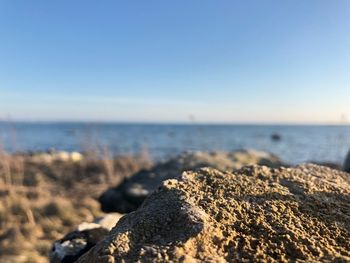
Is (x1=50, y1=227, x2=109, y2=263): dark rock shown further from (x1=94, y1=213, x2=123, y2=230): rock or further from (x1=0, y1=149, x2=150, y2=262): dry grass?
(x1=0, y1=149, x2=150, y2=262): dry grass

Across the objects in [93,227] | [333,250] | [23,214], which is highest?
[333,250]

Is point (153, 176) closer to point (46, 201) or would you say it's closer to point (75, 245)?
point (75, 245)

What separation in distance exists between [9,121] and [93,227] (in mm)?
6255

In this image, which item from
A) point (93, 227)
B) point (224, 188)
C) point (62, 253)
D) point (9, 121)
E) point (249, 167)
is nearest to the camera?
point (224, 188)

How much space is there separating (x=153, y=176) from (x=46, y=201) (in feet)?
9.64

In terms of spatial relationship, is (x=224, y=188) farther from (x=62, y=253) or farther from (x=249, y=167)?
(x=62, y=253)

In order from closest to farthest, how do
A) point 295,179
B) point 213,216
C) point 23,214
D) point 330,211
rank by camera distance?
point 213,216 < point 330,211 < point 295,179 < point 23,214

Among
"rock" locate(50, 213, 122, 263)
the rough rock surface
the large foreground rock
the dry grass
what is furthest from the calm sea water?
the large foreground rock

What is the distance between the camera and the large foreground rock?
51.9 inches

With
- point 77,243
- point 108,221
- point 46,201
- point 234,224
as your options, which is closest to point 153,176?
point 108,221

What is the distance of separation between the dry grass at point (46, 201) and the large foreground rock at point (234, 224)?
139 inches

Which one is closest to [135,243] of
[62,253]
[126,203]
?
[62,253]

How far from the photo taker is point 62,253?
92.3 inches

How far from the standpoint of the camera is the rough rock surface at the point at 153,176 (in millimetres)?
4617
